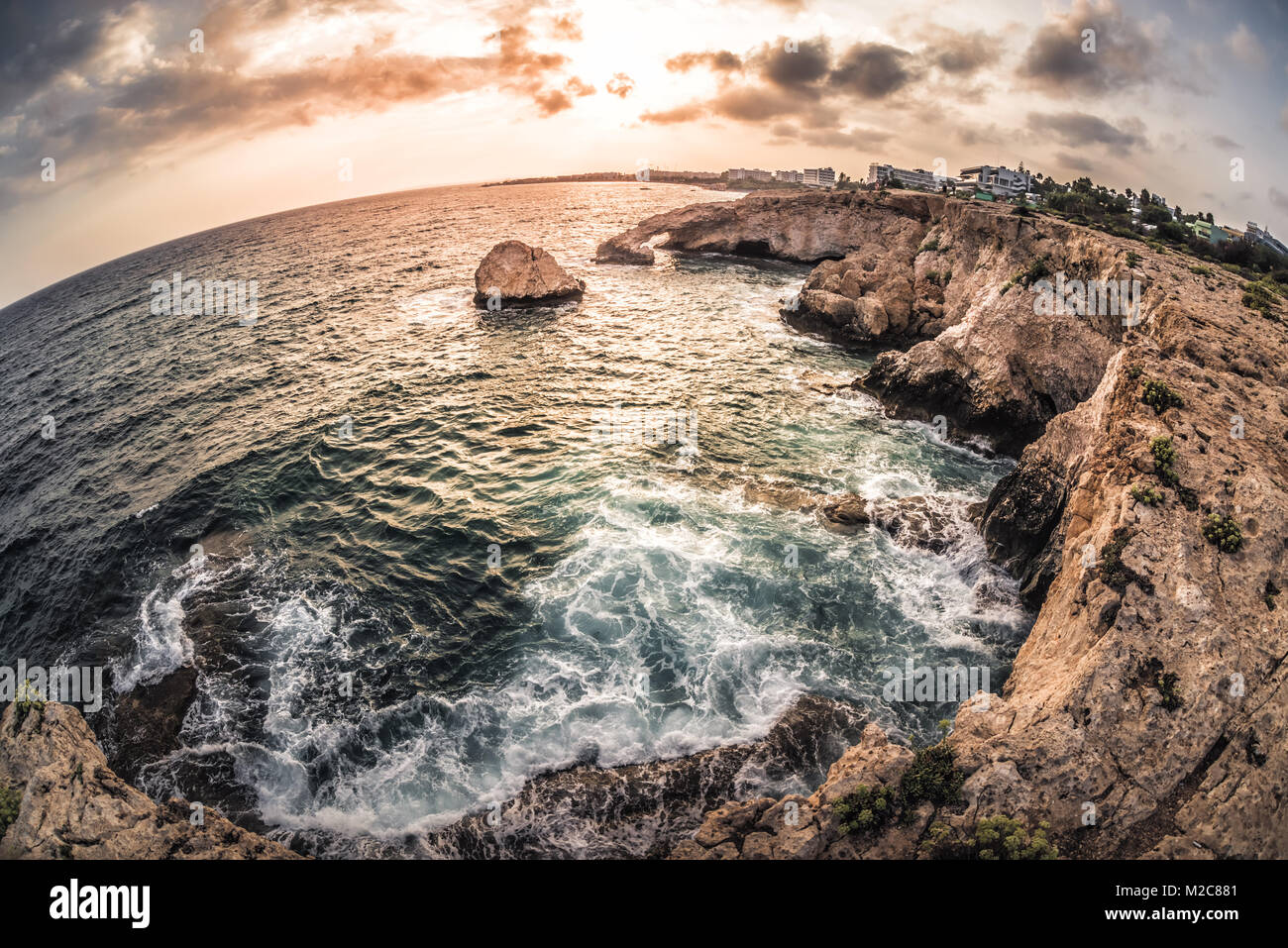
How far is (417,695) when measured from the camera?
1591 centimetres

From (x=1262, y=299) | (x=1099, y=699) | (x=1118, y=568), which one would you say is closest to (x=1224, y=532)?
(x=1118, y=568)

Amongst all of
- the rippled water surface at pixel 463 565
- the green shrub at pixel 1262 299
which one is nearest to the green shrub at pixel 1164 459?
the rippled water surface at pixel 463 565

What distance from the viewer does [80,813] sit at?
9562mm

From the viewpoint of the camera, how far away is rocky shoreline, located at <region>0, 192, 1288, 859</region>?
9969mm

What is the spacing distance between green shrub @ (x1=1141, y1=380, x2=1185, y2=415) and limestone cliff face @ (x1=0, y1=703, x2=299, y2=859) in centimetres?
2477

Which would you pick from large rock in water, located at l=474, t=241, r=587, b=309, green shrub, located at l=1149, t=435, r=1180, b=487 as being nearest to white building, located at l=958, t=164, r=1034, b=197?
large rock in water, located at l=474, t=241, r=587, b=309

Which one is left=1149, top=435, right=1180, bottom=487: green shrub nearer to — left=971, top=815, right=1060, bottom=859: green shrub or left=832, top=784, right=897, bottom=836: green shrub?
left=971, top=815, right=1060, bottom=859: green shrub

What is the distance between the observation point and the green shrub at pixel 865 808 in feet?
32.9

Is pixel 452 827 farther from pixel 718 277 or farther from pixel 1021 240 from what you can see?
pixel 718 277

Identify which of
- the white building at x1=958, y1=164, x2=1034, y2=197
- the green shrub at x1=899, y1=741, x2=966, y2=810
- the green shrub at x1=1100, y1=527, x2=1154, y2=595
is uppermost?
the white building at x1=958, y1=164, x2=1034, y2=197

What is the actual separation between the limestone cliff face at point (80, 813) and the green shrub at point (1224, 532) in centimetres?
2188

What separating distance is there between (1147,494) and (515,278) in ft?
168

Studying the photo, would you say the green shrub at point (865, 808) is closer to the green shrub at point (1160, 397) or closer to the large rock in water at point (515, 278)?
the green shrub at point (1160, 397)

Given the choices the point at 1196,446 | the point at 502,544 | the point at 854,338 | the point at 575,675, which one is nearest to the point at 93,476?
the point at 502,544
